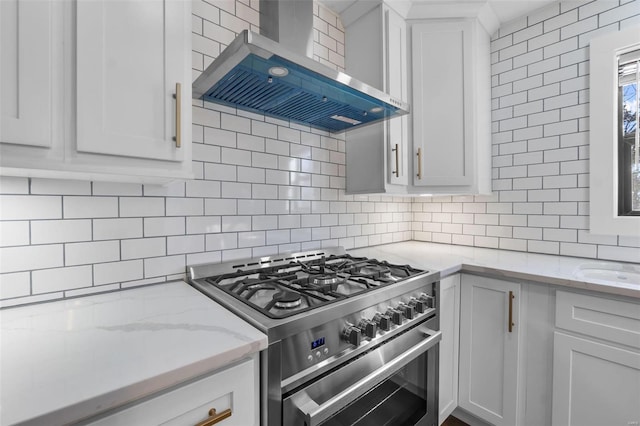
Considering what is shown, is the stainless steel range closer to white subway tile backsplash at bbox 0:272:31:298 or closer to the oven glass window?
the oven glass window

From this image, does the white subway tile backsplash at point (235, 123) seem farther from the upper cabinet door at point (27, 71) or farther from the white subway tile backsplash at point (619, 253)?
the white subway tile backsplash at point (619, 253)

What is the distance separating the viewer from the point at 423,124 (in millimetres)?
1938

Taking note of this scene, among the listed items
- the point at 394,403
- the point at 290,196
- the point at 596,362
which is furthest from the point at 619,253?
the point at 290,196

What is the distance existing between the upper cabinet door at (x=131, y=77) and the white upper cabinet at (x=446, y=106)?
4.82 feet

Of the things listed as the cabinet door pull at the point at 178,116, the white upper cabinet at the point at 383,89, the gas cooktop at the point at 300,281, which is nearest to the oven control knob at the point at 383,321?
the gas cooktop at the point at 300,281

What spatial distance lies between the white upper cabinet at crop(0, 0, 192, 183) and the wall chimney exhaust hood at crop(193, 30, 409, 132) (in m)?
0.20

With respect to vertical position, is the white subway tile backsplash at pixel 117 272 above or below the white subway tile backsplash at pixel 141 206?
below

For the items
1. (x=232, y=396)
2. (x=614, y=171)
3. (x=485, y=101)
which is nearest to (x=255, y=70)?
(x=232, y=396)

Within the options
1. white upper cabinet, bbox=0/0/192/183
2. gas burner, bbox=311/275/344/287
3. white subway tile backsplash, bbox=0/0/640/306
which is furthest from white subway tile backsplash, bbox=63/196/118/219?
gas burner, bbox=311/275/344/287

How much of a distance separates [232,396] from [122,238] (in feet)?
2.62

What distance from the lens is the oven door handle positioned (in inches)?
34.4

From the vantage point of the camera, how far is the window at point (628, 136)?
1.71 metres

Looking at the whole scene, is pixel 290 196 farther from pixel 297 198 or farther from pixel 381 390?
pixel 381 390

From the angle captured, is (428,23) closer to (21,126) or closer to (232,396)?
(21,126)
